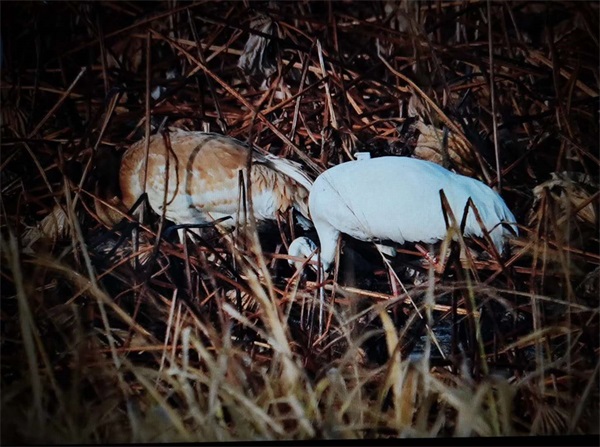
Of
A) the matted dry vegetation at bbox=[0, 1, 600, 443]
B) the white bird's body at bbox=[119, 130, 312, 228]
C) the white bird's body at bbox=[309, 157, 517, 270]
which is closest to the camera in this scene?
the matted dry vegetation at bbox=[0, 1, 600, 443]

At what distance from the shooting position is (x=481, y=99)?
209cm

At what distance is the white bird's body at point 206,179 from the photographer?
2006mm

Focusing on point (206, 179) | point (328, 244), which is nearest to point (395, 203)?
point (328, 244)

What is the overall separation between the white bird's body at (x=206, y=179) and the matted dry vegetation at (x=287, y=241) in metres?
0.05

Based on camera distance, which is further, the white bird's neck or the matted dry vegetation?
the white bird's neck

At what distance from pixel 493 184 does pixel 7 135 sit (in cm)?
120

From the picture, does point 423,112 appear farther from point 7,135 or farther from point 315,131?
point 7,135

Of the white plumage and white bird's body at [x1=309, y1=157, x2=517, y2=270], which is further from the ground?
white bird's body at [x1=309, y1=157, x2=517, y2=270]

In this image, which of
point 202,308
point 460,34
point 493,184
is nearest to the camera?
point 202,308

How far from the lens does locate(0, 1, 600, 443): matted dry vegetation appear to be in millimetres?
1707

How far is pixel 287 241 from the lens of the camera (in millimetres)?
1996

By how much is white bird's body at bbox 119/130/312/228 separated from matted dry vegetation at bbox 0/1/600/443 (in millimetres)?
45

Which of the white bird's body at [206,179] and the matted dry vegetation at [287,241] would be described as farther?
the white bird's body at [206,179]

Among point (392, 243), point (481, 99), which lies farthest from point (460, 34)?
point (392, 243)
